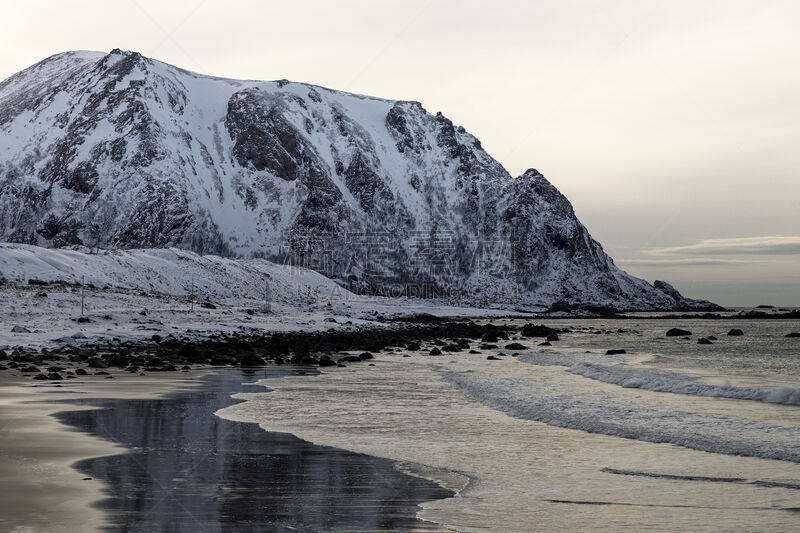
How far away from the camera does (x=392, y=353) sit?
162ft

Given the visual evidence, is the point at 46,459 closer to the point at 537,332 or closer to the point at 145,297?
the point at 145,297

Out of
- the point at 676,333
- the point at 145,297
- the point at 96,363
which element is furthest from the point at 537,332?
the point at 96,363

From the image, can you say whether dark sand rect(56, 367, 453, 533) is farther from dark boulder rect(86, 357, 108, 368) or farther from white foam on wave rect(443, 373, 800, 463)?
dark boulder rect(86, 357, 108, 368)

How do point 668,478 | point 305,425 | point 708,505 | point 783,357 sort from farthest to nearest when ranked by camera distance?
point 783,357
point 305,425
point 668,478
point 708,505

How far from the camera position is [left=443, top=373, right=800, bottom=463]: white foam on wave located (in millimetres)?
15156

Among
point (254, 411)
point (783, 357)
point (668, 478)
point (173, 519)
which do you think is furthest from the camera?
point (783, 357)

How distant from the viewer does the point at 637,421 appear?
60.7 feet

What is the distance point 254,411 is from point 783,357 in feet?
130

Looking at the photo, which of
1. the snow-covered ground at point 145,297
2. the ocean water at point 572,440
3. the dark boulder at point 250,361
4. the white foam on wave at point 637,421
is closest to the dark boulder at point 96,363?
the snow-covered ground at point 145,297

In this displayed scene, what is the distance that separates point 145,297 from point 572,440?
66.6 m

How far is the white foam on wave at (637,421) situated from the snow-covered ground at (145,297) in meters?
23.8

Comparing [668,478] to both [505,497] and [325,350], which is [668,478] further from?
[325,350]

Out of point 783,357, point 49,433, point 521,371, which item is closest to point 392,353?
point 521,371

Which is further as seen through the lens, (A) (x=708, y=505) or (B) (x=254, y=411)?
(B) (x=254, y=411)
